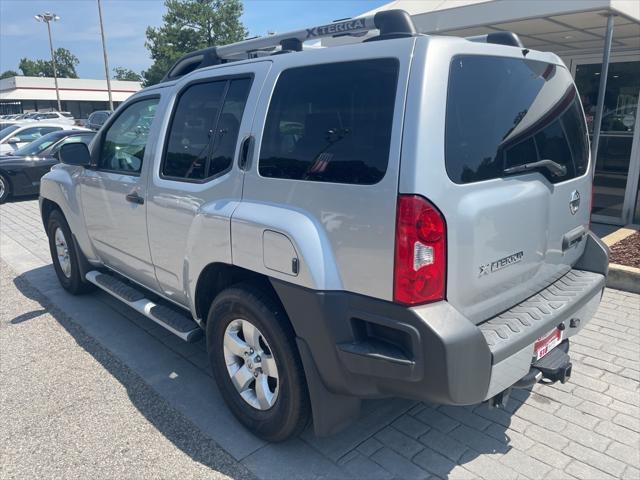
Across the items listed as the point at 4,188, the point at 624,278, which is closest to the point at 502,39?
the point at 624,278

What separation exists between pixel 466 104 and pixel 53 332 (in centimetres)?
406

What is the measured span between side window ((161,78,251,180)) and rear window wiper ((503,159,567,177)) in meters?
1.53

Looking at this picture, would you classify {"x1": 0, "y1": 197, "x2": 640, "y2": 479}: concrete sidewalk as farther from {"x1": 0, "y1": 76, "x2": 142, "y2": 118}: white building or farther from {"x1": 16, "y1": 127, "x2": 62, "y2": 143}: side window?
{"x1": 0, "y1": 76, "x2": 142, "y2": 118}: white building

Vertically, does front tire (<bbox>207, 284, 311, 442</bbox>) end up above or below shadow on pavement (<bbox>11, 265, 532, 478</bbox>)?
above

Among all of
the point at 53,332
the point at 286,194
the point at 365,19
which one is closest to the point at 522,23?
the point at 365,19

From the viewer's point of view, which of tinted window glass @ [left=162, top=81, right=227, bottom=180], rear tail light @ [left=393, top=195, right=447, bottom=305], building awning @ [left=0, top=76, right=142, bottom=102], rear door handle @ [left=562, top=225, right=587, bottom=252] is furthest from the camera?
building awning @ [left=0, top=76, right=142, bottom=102]

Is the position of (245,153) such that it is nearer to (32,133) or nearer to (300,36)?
(300,36)

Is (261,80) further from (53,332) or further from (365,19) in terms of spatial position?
(53,332)

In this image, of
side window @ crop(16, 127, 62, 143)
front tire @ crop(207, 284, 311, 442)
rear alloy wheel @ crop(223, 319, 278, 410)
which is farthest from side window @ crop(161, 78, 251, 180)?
side window @ crop(16, 127, 62, 143)

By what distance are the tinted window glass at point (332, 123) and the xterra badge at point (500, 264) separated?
2.16 ft

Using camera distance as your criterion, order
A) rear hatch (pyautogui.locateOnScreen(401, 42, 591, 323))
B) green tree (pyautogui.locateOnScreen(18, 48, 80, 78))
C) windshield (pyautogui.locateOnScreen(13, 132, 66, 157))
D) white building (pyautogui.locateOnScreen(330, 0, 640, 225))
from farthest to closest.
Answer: green tree (pyautogui.locateOnScreen(18, 48, 80, 78)) < windshield (pyautogui.locateOnScreen(13, 132, 66, 157)) < white building (pyautogui.locateOnScreen(330, 0, 640, 225)) < rear hatch (pyautogui.locateOnScreen(401, 42, 591, 323))

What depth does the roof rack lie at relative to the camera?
256 cm

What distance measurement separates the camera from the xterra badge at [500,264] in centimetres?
233

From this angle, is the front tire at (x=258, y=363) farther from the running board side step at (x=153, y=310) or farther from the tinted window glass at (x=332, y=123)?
the tinted window glass at (x=332, y=123)
